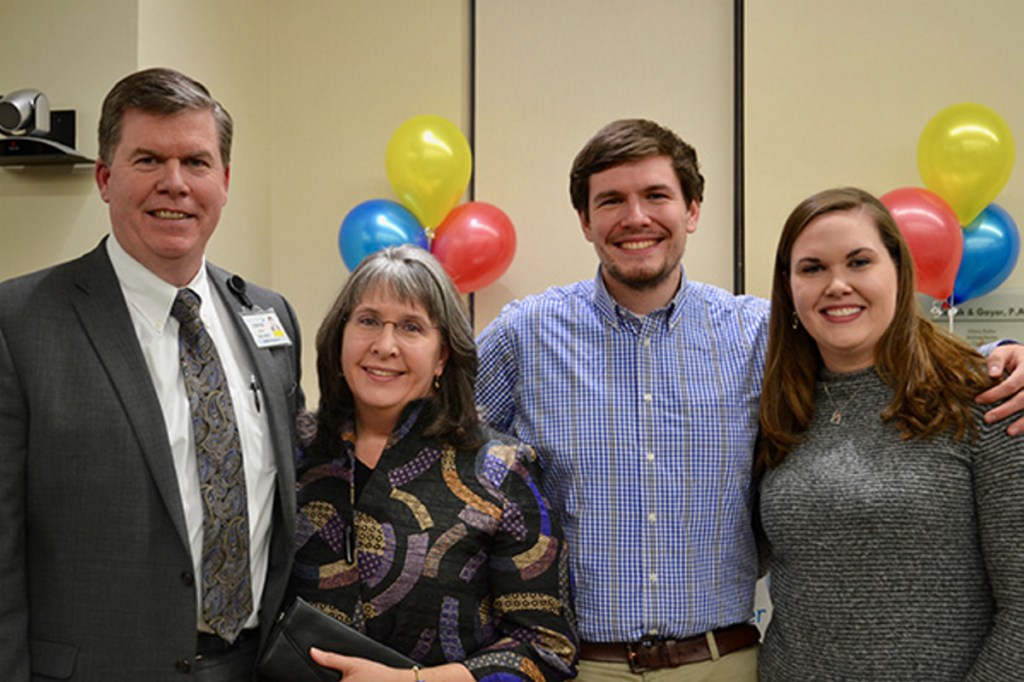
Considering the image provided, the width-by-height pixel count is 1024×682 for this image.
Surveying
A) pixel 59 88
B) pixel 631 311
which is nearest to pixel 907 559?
pixel 631 311

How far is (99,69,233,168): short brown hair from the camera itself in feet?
5.40

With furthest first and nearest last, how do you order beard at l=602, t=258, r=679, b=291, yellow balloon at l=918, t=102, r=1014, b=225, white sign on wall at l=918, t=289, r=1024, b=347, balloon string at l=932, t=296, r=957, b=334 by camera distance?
white sign on wall at l=918, t=289, r=1024, b=347 < balloon string at l=932, t=296, r=957, b=334 < yellow balloon at l=918, t=102, r=1014, b=225 < beard at l=602, t=258, r=679, b=291

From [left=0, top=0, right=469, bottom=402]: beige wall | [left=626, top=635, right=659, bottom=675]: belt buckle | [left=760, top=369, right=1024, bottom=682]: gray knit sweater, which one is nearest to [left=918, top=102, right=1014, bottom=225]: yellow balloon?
[left=760, top=369, right=1024, bottom=682]: gray knit sweater

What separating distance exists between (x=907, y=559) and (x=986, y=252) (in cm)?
221

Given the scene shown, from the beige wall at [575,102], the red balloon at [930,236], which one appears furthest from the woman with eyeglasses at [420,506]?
the beige wall at [575,102]

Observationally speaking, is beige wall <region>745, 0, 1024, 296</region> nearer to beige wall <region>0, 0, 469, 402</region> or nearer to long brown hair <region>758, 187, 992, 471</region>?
beige wall <region>0, 0, 469, 402</region>

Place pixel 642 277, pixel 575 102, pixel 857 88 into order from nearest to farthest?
1. pixel 642 277
2. pixel 857 88
3. pixel 575 102

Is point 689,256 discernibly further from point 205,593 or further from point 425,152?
point 205,593

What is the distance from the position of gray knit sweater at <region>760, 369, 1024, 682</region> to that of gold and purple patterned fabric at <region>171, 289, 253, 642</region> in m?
1.11

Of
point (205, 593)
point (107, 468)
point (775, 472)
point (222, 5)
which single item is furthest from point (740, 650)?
point (222, 5)

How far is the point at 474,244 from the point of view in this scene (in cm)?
356

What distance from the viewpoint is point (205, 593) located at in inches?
62.7

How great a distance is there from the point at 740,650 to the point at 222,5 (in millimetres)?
3407

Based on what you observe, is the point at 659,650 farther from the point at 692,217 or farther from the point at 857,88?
the point at 857,88
